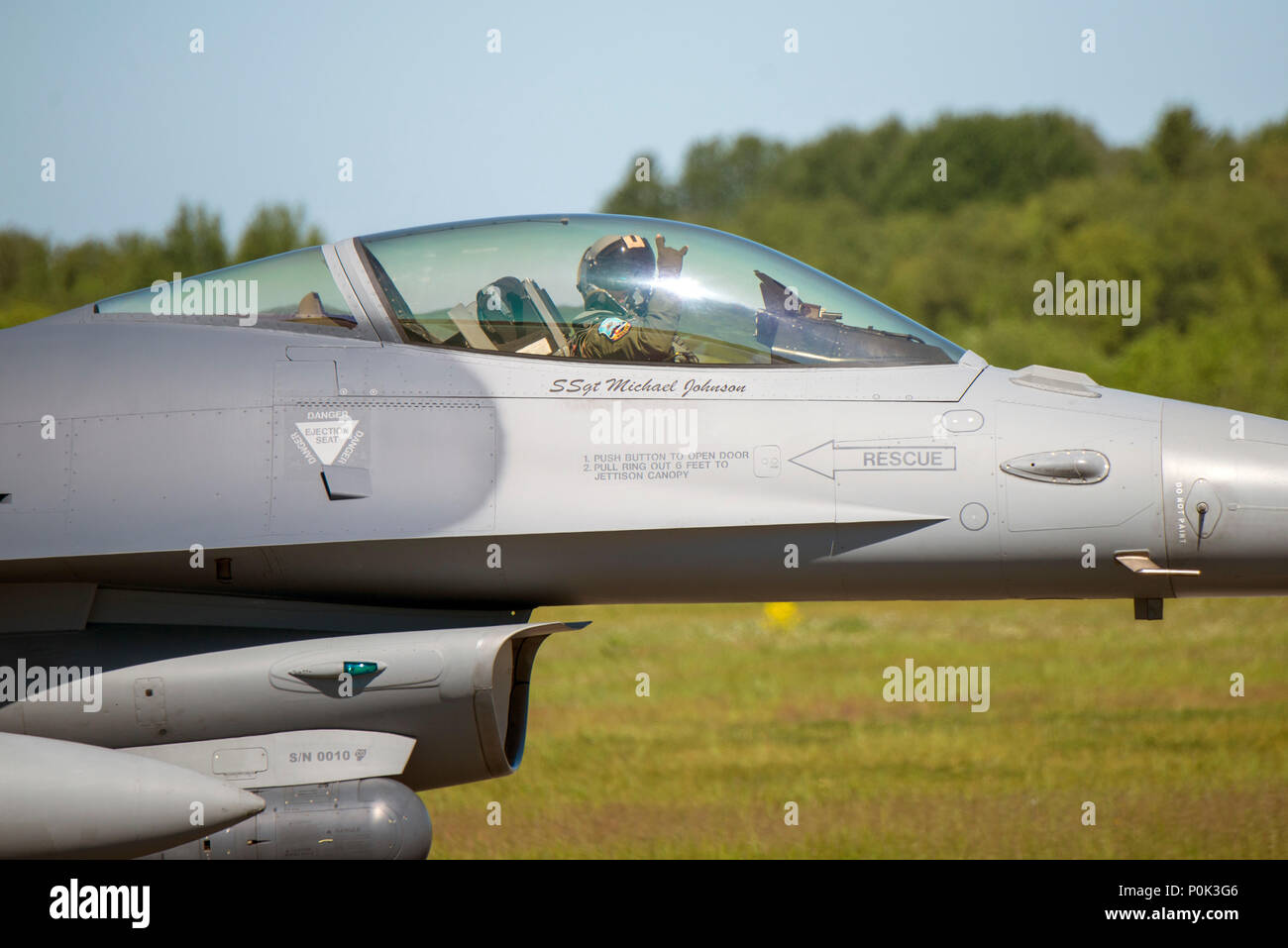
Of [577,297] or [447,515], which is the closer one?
[447,515]

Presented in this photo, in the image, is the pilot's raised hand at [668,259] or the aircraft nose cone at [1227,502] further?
the pilot's raised hand at [668,259]

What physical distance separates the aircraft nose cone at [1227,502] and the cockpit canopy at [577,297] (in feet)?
3.46

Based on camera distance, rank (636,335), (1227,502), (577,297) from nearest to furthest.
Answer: (1227,502), (636,335), (577,297)

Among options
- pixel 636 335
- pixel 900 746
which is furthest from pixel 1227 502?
pixel 900 746

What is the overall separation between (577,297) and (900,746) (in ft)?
21.0

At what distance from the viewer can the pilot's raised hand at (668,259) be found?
5863 millimetres

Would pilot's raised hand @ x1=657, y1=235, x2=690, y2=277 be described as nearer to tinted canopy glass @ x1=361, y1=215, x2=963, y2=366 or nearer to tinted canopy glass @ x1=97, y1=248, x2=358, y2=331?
tinted canopy glass @ x1=361, y1=215, x2=963, y2=366

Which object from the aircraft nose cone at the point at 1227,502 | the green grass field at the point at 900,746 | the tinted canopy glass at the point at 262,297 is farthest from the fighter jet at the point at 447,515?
the green grass field at the point at 900,746

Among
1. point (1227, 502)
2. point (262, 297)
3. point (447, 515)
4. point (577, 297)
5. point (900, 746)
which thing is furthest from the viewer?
point (900, 746)

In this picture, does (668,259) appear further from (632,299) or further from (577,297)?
(577,297)

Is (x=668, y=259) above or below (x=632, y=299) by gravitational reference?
above

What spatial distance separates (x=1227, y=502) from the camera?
5.27 m

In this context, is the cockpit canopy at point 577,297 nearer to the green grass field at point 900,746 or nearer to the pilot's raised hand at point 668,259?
the pilot's raised hand at point 668,259

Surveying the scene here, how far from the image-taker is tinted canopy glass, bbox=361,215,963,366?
576 centimetres
